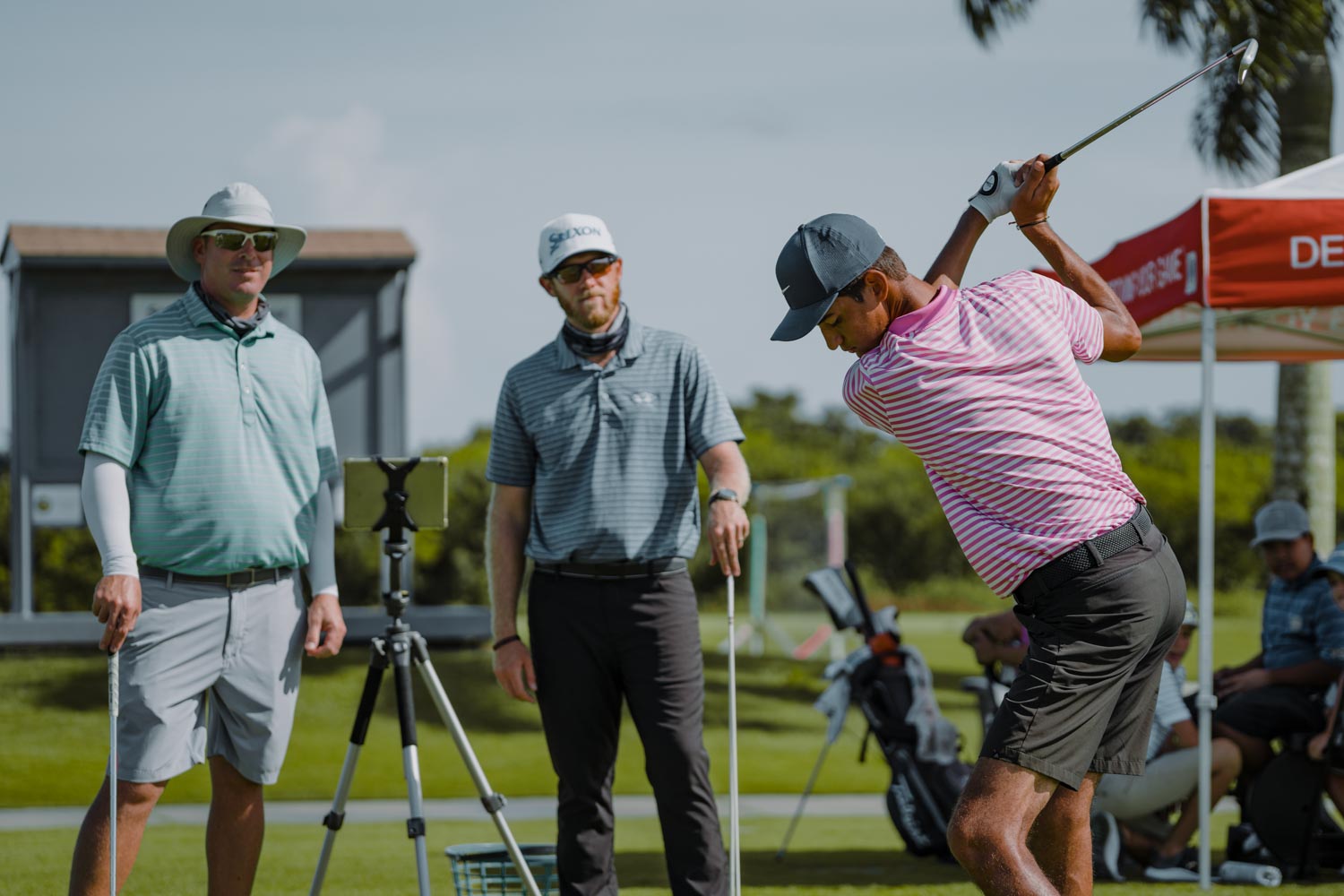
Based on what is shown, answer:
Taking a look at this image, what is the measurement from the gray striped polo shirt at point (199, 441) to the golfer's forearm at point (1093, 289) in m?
2.14

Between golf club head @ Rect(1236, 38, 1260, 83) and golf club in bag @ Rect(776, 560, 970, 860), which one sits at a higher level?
golf club head @ Rect(1236, 38, 1260, 83)

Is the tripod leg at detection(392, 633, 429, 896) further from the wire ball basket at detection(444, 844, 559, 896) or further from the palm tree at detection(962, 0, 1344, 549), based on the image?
the palm tree at detection(962, 0, 1344, 549)

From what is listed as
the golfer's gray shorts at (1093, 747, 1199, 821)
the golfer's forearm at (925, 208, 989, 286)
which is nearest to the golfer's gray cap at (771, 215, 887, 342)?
the golfer's forearm at (925, 208, 989, 286)

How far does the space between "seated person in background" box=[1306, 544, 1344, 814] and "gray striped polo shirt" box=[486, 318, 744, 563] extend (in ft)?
11.1

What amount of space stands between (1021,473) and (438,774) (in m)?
7.49

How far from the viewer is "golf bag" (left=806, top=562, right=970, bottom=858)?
7.14 metres

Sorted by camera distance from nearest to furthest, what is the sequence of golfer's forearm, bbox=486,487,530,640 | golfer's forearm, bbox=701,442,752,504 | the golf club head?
1. the golf club head
2. golfer's forearm, bbox=701,442,752,504
3. golfer's forearm, bbox=486,487,530,640

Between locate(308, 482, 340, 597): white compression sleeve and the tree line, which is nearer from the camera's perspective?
locate(308, 482, 340, 597): white compression sleeve

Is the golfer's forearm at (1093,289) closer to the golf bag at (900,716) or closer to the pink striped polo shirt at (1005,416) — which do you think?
the pink striped polo shirt at (1005,416)

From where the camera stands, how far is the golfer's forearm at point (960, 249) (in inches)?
149

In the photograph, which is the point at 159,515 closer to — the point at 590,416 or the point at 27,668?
the point at 590,416

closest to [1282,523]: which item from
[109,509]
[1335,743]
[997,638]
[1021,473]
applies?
[1335,743]

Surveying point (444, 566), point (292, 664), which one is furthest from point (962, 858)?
point (444, 566)

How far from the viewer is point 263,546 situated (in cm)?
432
